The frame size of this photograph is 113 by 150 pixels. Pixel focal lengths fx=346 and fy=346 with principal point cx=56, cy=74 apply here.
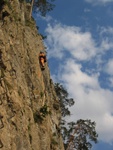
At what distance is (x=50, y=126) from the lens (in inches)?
1206

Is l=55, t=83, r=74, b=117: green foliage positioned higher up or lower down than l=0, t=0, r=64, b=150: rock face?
higher up

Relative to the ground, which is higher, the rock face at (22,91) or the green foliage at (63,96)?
the green foliage at (63,96)

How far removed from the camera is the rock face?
875 inches

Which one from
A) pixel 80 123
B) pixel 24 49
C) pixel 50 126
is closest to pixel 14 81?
pixel 24 49

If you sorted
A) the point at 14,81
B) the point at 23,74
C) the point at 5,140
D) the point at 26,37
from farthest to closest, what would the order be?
the point at 26,37
the point at 23,74
the point at 14,81
the point at 5,140

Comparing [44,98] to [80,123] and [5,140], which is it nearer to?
[5,140]

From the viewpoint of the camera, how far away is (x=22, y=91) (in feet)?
83.9

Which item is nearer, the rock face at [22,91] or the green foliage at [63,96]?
the rock face at [22,91]

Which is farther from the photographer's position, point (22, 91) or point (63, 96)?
point (63, 96)

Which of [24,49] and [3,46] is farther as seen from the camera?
[24,49]

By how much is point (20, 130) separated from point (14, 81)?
12.6 feet

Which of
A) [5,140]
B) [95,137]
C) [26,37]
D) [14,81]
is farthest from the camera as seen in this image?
[95,137]

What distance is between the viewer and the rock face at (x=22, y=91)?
22.2 meters

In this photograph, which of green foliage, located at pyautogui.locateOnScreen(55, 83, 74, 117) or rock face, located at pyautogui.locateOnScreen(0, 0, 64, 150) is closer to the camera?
rock face, located at pyautogui.locateOnScreen(0, 0, 64, 150)
